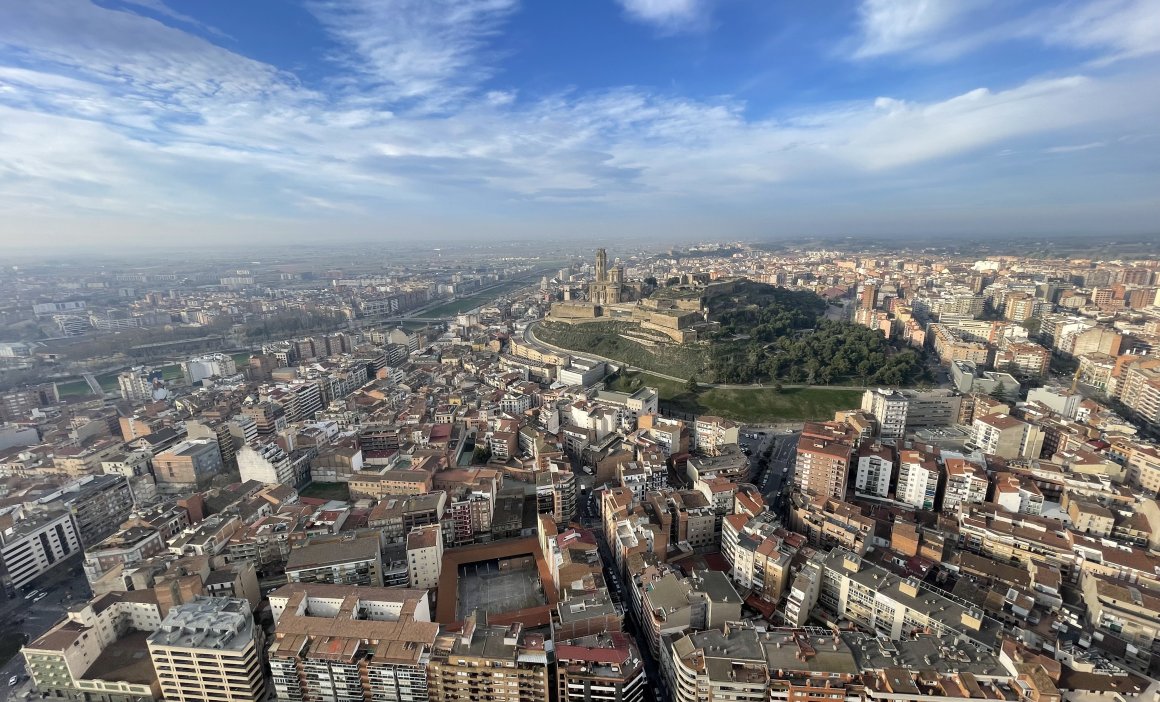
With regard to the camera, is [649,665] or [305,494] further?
[305,494]

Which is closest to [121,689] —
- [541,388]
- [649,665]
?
[649,665]

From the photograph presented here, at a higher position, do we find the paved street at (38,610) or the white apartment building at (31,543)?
the white apartment building at (31,543)

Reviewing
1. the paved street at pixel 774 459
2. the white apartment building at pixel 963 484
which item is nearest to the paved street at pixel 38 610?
the paved street at pixel 774 459

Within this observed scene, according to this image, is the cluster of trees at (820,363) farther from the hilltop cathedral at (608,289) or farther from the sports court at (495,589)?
the sports court at (495,589)

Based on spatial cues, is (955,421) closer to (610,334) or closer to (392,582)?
(610,334)

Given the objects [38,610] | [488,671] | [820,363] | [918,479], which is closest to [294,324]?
[38,610]

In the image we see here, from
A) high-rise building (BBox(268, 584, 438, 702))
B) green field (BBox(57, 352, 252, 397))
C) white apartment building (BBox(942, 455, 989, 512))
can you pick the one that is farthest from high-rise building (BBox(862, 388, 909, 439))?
green field (BBox(57, 352, 252, 397))
